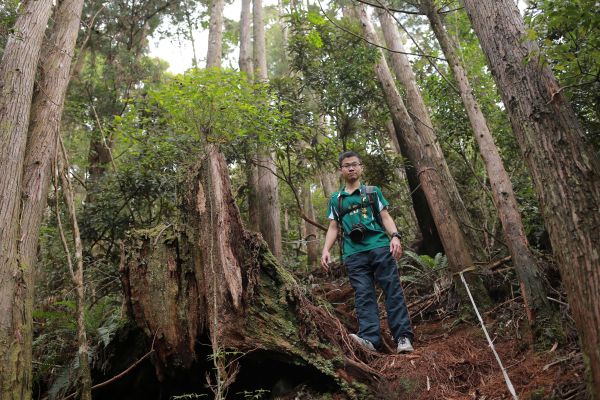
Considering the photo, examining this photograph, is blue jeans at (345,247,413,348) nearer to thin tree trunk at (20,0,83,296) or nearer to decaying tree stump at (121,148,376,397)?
decaying tree stump at (121,148,376,397)

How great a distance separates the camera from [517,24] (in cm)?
327

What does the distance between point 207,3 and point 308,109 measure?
33.2ft

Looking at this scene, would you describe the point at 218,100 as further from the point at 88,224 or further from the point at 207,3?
the point at 207,3

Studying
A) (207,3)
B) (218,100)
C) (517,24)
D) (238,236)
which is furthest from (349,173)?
(207,3)

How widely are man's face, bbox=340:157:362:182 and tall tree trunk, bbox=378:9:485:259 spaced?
1.47m

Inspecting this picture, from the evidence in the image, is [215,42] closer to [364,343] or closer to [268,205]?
[268,205]

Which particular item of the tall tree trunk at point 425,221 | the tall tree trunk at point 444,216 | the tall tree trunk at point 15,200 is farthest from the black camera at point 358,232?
the tall tree trunk at point 15,200

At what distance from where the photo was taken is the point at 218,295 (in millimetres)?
3807

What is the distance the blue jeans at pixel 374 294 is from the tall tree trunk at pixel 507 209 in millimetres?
1207

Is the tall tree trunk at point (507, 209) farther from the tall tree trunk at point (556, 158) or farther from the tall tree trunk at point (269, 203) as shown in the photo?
the tall tree trunk at point (269, 203)

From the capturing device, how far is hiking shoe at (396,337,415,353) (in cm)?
429

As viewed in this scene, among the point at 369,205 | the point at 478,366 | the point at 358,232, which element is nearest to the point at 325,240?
the point at 358,232

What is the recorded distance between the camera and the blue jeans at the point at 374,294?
448 cm

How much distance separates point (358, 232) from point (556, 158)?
2.35 meters
